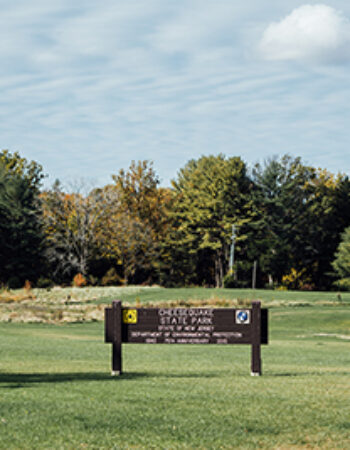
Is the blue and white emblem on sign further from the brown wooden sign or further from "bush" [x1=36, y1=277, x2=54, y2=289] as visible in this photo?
"bush" [x1=36, y1=277, x2=54, y2=289]

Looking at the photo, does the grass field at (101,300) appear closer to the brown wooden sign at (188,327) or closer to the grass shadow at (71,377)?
the grass shadow at (71,377)

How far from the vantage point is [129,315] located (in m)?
12.2

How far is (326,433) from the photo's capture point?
7289 millimetres

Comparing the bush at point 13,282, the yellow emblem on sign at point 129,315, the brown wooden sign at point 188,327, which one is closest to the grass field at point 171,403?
the brown wooden sign at point 188,327

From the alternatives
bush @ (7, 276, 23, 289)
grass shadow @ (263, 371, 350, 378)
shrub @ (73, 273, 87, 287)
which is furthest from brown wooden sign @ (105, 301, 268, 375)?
bush @ (7, 276, 23, 289)

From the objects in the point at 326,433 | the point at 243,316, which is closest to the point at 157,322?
the point at 243,316

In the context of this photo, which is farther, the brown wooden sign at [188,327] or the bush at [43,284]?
the bush at [43,284]

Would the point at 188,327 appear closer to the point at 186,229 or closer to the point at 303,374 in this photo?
the point at 303,374

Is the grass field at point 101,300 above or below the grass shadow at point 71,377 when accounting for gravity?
below

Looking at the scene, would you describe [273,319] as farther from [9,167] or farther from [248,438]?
[9,167]

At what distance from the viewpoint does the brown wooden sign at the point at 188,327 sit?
1194 cm

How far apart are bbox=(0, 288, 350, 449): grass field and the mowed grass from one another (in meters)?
0.01

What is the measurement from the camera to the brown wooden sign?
39.2ft

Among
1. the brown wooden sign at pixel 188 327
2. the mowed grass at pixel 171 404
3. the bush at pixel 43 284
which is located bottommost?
the bush at pixel 43 284
